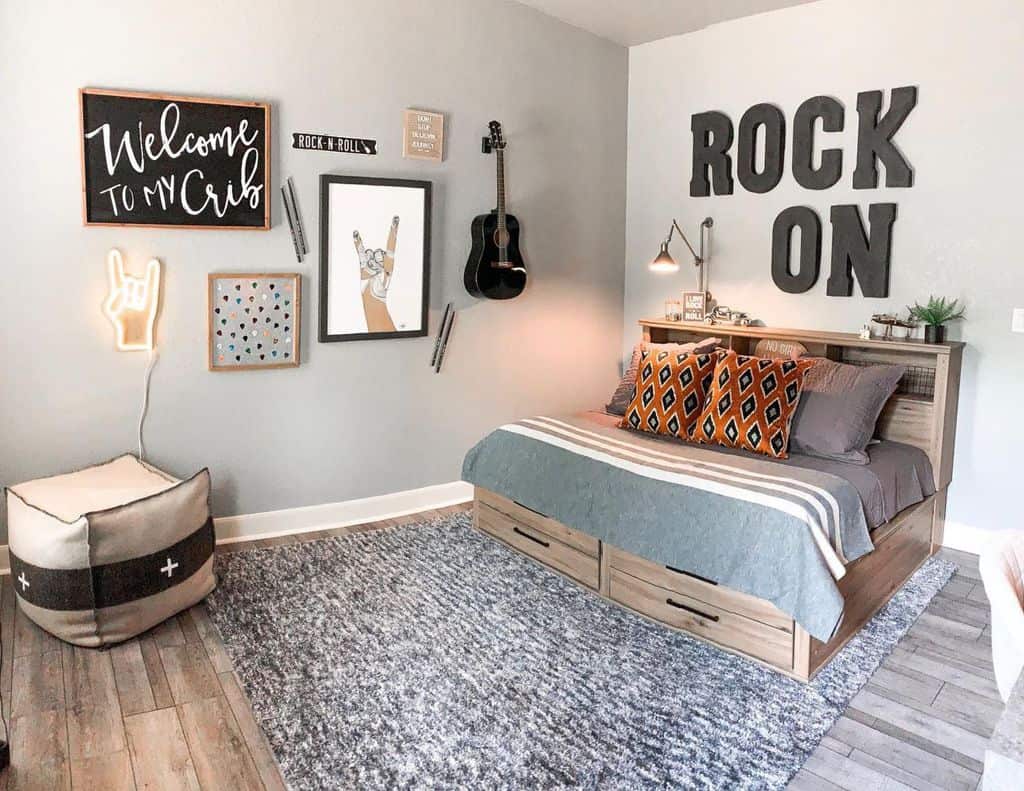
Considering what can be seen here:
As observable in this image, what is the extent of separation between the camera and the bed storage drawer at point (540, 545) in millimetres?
3386

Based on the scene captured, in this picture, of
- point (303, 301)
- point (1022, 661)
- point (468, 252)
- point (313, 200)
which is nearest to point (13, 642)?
point (303, 301)

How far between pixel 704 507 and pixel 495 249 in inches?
77.4

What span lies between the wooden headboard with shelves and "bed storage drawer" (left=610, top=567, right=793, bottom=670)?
139 cm

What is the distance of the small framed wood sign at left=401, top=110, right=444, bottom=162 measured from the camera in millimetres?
4070

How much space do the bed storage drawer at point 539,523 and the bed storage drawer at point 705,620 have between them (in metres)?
0.16

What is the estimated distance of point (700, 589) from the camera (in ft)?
9.74

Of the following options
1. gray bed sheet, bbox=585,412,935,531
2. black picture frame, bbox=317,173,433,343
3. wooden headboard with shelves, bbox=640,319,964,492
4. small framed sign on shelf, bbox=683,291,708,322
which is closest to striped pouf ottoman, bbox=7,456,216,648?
black picture frame, bbox=317,173,433,343

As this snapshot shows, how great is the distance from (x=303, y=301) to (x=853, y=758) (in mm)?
2862

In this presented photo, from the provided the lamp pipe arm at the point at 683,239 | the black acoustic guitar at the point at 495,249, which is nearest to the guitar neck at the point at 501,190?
the black acoustic guitar at the point at 495,249

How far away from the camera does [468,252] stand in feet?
14.5

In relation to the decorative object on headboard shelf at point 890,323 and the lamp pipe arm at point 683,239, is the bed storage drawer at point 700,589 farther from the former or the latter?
the lamp pipe arm at point 683,239

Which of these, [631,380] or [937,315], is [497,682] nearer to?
[631,380]

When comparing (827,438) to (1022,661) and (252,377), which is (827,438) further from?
(252,377)

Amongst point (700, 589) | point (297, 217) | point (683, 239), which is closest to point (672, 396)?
point (700, 589)
